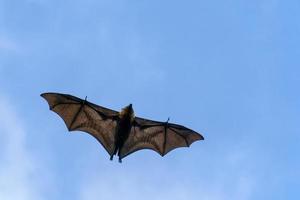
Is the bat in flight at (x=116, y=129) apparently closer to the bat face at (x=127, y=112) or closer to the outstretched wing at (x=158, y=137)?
the outstretched wing at (x=158, y=137)

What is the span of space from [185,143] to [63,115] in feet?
29.2

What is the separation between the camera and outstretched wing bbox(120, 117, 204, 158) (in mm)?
58500

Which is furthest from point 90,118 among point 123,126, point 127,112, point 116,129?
point 127,112

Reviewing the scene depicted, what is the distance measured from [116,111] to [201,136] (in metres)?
6.24

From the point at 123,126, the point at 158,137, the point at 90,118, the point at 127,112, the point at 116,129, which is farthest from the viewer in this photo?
the point at 158,137

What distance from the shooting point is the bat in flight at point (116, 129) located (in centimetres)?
5747

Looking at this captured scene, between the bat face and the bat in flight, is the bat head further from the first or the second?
the bat in flight

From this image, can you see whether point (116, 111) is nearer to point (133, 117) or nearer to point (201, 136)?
point (133, 117)

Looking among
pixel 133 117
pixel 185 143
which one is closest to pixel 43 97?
A: pixel 133 117

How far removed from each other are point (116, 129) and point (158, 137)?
375 centimetres

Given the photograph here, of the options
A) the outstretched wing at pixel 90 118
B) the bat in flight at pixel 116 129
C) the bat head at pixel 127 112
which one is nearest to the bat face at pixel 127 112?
the bat head at pixel 127 112

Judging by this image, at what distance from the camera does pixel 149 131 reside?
59250mm

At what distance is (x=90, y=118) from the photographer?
5869 cm

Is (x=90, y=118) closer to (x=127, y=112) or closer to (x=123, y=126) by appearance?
(x=123, y=126)
